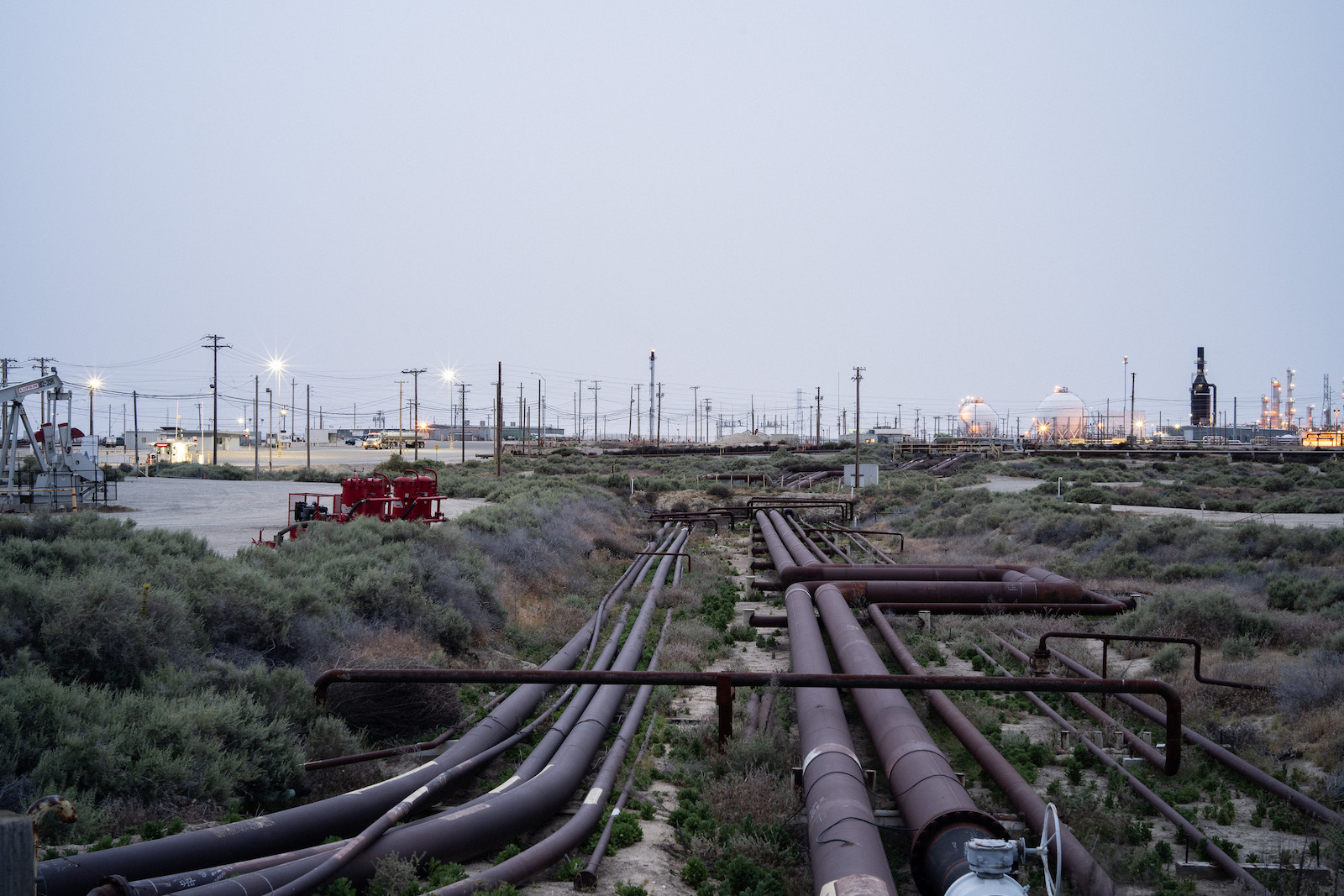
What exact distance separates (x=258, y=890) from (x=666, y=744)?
16.9 feet

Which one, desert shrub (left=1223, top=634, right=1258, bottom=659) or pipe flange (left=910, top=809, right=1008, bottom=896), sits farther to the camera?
desert shrub (left=1223, top=634, right=1258, bottom=659)

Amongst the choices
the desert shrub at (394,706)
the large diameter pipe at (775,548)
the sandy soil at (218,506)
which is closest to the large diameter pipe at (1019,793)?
the desert shrub at (394,706)

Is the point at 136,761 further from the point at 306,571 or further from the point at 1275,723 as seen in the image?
the point at 1275,723

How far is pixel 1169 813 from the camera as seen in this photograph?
6.50 metres

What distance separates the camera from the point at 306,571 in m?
11.8

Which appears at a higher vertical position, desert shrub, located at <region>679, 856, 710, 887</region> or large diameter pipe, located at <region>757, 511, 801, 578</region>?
large diameter pipe, located at <region>757, 511, 801, 578</region>

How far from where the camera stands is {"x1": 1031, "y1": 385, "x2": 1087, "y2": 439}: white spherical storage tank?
125 m

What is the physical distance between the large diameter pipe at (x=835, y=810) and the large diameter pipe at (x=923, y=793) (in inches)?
9.9

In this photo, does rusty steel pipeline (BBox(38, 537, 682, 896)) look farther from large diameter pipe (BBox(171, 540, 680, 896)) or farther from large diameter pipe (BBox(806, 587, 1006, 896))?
large diameter pipe (BBox(806, 587, 1006, 896))

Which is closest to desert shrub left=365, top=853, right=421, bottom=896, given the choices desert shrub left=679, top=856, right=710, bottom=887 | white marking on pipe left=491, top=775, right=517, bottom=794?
white marking on pipe left=491, top=775, right=517, bottom=794

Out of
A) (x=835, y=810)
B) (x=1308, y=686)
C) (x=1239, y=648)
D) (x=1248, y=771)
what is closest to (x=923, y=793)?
(x=835, y=810)

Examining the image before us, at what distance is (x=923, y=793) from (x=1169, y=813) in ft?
8.61

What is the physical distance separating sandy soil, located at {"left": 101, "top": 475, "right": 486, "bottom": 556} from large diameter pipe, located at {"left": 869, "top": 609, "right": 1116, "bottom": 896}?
45.4 ft

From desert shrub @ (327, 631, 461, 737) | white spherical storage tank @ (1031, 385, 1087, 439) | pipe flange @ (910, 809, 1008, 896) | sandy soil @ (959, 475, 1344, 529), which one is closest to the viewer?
pipe flange @ (910, 809, 1008, 896)
